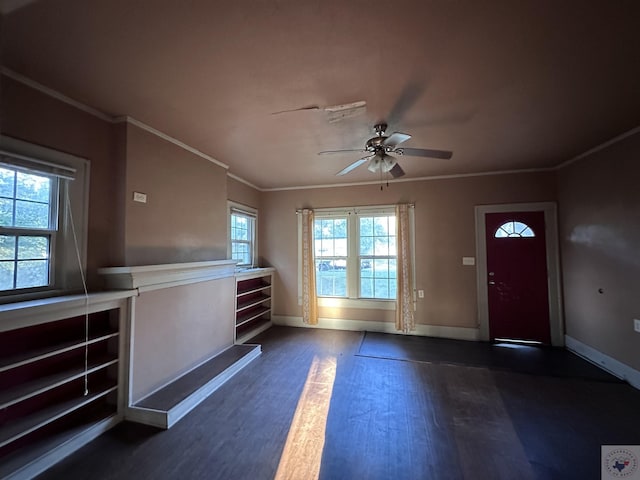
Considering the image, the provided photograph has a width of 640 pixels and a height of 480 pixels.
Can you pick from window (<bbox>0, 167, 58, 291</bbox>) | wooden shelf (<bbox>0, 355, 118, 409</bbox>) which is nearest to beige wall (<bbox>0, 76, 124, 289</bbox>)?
window (<bbox>0, 167, 58, 291</bbox>)

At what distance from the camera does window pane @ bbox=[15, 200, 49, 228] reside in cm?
190

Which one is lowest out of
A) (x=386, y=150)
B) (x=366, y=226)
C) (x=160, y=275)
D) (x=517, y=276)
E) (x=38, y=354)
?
(x=38, y=354)

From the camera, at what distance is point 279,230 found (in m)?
5.14

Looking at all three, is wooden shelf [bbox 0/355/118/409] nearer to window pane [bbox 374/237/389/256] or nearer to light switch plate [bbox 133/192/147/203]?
light switch plate [bbox 133/192/147/203]

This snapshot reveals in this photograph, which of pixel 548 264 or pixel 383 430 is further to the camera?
pixel 548 264

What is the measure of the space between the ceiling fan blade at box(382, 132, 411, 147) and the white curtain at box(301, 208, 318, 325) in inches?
104

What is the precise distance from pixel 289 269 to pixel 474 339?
3.30 meters

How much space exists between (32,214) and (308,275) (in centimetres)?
361

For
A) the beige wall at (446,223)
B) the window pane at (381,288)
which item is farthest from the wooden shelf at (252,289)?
the window pane at (381,288)

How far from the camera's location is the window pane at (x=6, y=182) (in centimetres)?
180

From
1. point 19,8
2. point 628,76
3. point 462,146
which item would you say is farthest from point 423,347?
point 19,8

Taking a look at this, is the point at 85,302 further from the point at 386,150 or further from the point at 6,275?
the point at 386,150

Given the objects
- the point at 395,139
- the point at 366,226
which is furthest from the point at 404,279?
the point at 395,139

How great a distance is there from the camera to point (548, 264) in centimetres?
395
